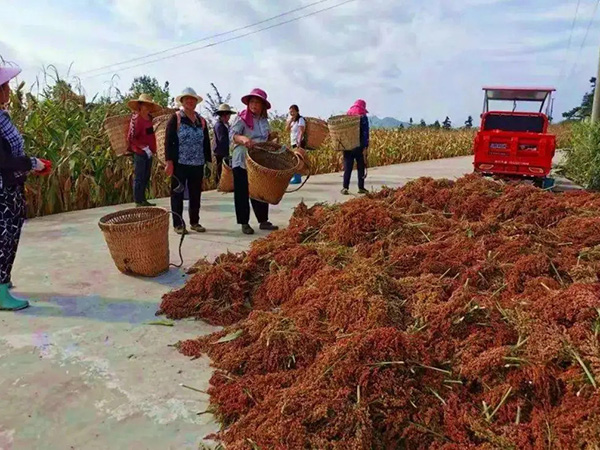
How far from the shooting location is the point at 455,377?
7.59ft

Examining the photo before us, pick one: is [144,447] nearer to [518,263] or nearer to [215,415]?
[215,415]

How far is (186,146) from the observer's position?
5.16 m

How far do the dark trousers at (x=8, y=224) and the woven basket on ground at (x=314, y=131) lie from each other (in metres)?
6.22

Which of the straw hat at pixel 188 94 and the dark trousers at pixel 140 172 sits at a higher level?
the straw hat at pixel 188 94

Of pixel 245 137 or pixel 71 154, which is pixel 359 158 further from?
pixel 71 154

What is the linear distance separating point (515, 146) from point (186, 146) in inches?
241

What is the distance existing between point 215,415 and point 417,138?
17414 mm

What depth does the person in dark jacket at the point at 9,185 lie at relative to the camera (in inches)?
127

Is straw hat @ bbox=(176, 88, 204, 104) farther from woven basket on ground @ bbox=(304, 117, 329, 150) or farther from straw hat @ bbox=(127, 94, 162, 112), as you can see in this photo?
woven basket on ground @ bbox=(304, 117, 329, 150)

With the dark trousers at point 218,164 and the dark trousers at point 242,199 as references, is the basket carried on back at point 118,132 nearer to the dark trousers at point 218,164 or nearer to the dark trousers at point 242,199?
the dark trousers at point 218,164

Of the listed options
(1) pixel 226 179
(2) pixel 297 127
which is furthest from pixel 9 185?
(2) pixel 297 127

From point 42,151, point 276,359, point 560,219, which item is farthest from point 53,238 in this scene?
point 560,219

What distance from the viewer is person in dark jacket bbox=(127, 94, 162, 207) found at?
6.53 m

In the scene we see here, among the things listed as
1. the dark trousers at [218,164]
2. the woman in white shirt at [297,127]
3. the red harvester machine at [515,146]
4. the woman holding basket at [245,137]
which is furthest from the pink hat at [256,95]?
the red harvester machine at [515,146]
